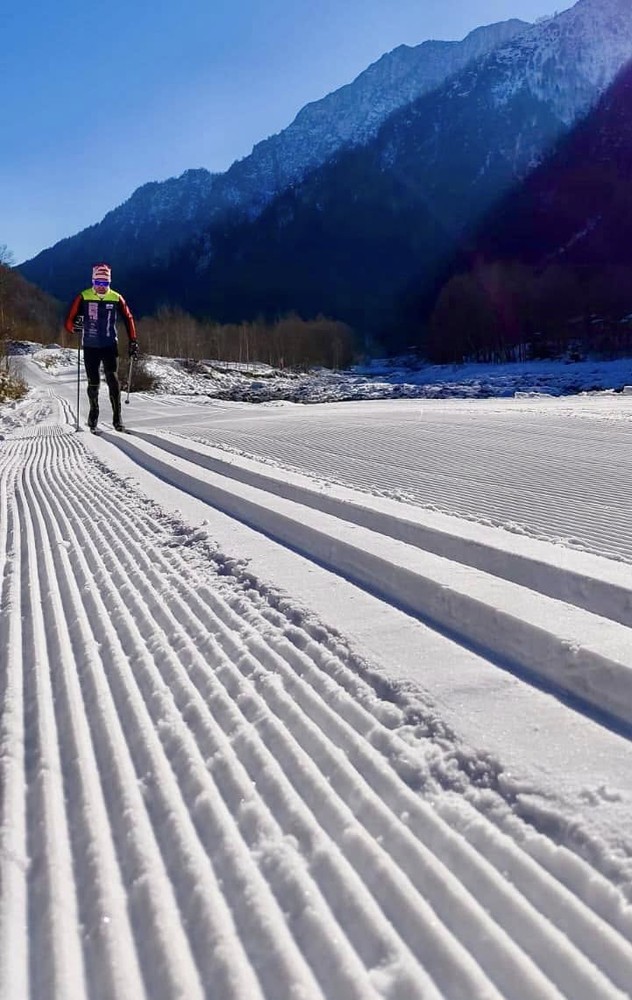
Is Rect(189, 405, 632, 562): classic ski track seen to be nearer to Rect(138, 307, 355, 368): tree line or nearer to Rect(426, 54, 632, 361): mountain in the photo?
Rect(426, 54, 632, 361): mountain

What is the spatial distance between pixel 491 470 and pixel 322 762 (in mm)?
4827

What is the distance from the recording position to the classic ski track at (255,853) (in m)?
1.28

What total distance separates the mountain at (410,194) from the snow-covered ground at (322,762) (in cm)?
12026

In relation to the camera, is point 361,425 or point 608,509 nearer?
point 608,509

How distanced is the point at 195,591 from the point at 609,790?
2093 millimetres

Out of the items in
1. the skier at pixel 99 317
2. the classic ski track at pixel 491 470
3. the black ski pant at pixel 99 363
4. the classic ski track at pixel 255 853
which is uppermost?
the skier at pixel 99 317

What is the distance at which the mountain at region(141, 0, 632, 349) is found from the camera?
140 meters

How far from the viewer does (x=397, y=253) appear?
146 metres

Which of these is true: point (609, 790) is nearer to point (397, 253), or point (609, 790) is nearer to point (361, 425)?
point (361, 425)

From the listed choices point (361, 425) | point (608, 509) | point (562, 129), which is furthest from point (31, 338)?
point (562, 129)

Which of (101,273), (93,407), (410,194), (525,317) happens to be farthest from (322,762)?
(410,194)

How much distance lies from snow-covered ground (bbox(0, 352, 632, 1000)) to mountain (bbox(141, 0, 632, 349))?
12026 centimetres

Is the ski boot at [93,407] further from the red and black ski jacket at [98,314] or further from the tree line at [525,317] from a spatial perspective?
the tree line at [525,317]

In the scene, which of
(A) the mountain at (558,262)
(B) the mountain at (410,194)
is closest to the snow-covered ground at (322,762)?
(A) the mountain at (558,262)
